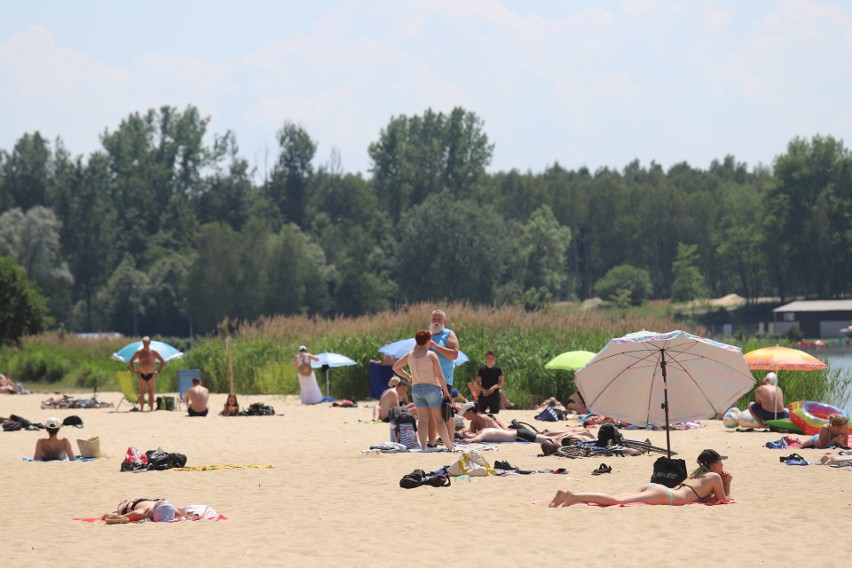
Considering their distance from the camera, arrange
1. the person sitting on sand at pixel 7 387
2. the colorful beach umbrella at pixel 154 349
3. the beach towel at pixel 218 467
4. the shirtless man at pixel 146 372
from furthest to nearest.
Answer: the person sitting on sand at pixel 7 387, the colorful beach umbrella at pixel 154 349, the shirtless man at pixel 146 372, the beach towel at pixel 218 467

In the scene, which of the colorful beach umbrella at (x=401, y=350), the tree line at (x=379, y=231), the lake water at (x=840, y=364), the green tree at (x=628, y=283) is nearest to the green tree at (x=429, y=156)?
the tree line at (x=379, y=231)

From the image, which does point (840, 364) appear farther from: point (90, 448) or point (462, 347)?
point (90, 448)

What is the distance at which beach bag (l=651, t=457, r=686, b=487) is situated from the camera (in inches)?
418

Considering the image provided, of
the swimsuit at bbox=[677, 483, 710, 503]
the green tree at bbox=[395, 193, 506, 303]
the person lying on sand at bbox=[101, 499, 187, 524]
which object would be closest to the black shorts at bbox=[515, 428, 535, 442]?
the swimsuit at bbox=[677, 483, 710, 503]

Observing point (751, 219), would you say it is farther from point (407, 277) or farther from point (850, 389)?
point (850, 389)

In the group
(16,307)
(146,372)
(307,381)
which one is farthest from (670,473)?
(16,307)

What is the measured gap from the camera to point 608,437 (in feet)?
48.0

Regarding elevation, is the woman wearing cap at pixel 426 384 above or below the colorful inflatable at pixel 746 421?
above

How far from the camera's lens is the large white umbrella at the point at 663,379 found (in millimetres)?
12508

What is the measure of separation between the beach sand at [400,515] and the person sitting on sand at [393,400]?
2.39 m

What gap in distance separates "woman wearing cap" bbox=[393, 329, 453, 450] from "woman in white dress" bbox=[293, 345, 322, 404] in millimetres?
10720

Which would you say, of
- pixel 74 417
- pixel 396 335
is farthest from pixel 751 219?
pixel 74 417

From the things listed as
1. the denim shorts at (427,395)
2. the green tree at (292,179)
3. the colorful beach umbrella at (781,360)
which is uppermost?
the green tree at (292,179)

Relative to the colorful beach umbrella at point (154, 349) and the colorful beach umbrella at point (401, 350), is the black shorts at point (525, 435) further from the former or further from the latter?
the colorful beach umbrella at point (154, 349)
